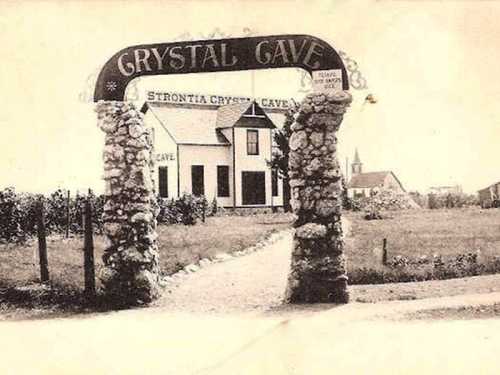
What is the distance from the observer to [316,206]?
21.1 ft

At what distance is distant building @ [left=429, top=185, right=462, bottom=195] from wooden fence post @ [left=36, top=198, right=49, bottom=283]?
3.67m

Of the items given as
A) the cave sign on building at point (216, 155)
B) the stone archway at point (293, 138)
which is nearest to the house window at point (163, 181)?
the cave sign on building at point (216, 155)

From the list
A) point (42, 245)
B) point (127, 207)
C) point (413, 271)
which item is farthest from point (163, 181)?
point (413, 271)

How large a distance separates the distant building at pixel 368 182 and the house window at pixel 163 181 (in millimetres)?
1774

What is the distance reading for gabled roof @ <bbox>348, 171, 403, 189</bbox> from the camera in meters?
6.72

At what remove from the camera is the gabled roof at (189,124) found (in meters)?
6.95

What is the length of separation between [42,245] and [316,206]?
273cm

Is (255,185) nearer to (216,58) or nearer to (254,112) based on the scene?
(254,112)

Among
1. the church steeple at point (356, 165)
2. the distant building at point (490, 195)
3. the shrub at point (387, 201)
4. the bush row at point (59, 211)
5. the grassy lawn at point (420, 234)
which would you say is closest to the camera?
the distant building at point (490, 195)

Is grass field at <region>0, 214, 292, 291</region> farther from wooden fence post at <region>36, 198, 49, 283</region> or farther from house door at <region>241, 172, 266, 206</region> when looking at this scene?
house door at <region>241, 172, 266, 206</region>

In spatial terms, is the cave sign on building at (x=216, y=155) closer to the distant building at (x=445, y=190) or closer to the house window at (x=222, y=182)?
the house window at (x=222, y=182)

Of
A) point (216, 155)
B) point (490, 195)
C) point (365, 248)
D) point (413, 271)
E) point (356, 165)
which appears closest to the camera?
point (490, 195)

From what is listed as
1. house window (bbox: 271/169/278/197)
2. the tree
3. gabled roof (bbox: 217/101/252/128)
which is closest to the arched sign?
gabled roof (bbox: 217/101/252/128)

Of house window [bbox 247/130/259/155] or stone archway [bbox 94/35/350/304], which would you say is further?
house window [bbox 247/130/259/155]
